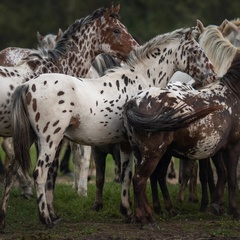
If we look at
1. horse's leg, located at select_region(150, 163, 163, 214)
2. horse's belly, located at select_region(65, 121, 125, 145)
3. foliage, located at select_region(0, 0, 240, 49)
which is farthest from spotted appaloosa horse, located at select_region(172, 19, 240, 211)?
foliage, located at select_region(0, 0, 240, 49)

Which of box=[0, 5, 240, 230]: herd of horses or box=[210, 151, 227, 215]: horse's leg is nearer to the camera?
box=[0, 5, 240, 230]: herd of horses

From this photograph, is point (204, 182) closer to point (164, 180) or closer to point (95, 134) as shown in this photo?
point (164, 180)

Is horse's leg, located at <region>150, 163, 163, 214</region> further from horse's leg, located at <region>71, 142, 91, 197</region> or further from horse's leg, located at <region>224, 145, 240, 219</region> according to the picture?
horse's leg, located at <region>71, 142, 91, 197</region>

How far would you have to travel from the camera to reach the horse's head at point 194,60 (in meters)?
11.6

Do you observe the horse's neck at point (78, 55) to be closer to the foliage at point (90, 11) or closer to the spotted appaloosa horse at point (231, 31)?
the spotted appaloosa horse at point (231, 31)

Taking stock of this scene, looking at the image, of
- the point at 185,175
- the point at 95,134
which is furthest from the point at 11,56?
the point at 95,134

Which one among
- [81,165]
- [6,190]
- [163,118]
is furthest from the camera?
A: [81,165]

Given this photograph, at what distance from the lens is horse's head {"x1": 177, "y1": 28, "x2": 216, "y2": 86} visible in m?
11.6

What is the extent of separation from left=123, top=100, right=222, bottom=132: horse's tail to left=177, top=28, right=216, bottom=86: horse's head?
3.51 ft

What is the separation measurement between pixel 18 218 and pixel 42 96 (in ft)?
6.52

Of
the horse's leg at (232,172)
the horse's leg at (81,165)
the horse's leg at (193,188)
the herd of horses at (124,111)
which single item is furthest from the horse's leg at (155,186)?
the horse's leg at (81,165)

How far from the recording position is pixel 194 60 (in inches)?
457

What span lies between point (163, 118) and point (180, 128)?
25 centimetres

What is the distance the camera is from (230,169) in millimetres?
11273
